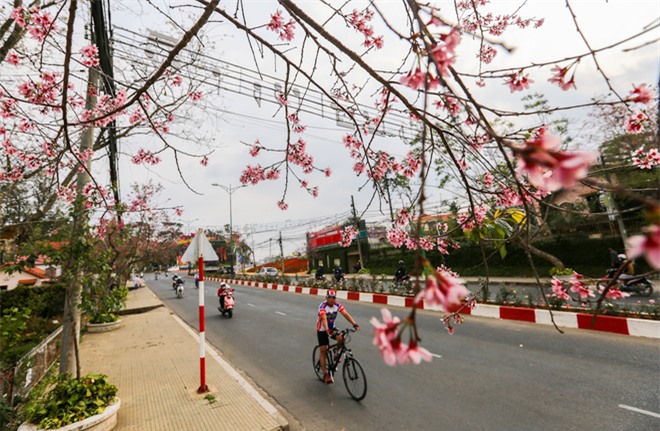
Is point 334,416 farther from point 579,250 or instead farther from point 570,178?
point 579,250

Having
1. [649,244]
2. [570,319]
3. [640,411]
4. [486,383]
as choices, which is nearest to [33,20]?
[649,244]

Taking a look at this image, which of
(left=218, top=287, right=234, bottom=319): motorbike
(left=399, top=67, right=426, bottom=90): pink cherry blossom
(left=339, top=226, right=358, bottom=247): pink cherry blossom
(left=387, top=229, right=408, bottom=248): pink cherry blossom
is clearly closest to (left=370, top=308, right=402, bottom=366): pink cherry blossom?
(left=399, top=67, right=426, bottom=90): pink cherry blossom

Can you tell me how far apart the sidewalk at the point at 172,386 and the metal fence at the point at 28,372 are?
0.84 m

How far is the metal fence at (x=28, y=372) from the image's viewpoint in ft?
12.1

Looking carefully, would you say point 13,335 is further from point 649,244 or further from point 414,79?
point 649,244

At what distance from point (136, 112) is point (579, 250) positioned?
20.1 m

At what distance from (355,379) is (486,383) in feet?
5.98

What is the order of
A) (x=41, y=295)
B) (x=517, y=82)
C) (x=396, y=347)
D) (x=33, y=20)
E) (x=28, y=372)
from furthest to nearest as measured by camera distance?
(x=41, y=295)
(x=28, y=372)
(x=33, y=20)
(x=517, y=82)
(x=396, y=347)

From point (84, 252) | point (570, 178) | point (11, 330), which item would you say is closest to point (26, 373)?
point (11, 330)

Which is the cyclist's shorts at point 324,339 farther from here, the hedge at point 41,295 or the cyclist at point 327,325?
the hedge at point 41,295

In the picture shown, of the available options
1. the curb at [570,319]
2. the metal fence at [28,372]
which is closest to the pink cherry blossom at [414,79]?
the curb at [570,319]

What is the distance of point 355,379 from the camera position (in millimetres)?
A: 4371

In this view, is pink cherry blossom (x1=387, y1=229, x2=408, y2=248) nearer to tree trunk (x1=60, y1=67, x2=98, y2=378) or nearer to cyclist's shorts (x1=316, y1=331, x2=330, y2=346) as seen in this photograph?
cyclist's shorts (x1=316, y1=331, x2=330, y2=346)

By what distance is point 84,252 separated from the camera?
4.03 meters
